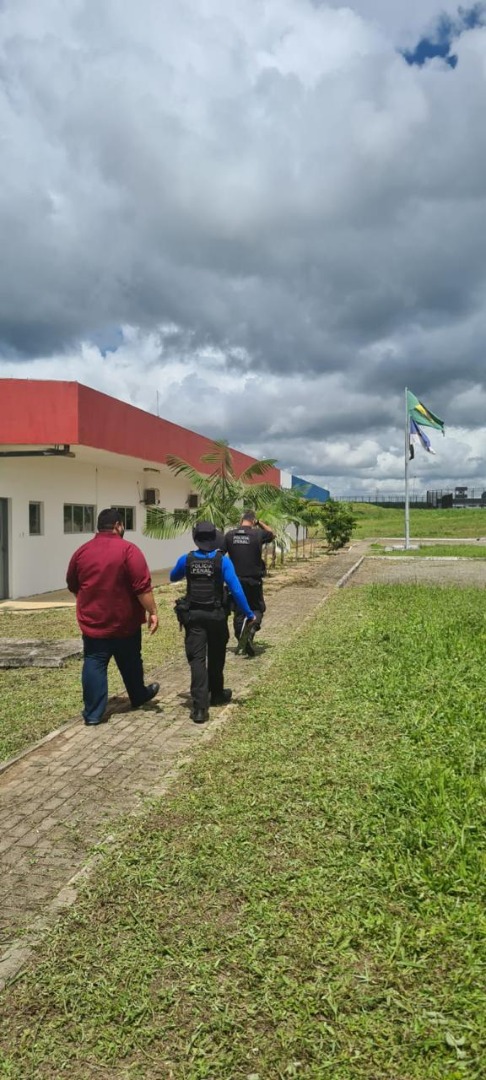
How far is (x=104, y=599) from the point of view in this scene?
220 inches

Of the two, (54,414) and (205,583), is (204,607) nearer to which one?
(205,583)

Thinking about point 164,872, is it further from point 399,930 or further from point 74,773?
point 74,773

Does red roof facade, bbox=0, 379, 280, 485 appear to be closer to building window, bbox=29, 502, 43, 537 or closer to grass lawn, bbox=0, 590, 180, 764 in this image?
building window, bbox=29, 502, 43, 537

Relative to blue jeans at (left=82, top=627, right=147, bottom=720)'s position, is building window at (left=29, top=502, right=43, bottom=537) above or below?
above

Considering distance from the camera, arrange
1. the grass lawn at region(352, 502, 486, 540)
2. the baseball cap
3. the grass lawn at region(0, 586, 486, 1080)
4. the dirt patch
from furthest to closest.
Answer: the grass lawn at region(352, 502, 486, 540) → the dirt patch → the baseball cap → the grass lawn at region(0, 586, 486, 1080)

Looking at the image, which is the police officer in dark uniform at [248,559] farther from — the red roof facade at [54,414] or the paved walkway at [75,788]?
the red roof facade at [54,414]

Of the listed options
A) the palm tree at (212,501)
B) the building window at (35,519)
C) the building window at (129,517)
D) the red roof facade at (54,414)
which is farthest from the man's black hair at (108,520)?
the building window at (129,517)

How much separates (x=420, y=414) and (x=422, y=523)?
33.0 meters

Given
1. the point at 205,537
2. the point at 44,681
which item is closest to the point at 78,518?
the point at 44,681

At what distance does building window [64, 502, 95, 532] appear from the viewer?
607 inches

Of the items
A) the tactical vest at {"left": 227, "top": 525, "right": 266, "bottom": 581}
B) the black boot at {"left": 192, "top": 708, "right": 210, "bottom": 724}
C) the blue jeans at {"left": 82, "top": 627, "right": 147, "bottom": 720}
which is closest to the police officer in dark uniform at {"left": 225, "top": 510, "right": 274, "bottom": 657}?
the tactical vest at {"left": 227, "top": 525, "right": 266, "bottom": 581}

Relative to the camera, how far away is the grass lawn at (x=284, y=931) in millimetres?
2227

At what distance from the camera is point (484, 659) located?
712 centimetres

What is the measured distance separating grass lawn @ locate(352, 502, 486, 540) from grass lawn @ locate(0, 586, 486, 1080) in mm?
40707
